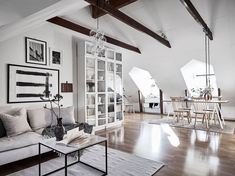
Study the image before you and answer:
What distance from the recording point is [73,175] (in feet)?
7.45

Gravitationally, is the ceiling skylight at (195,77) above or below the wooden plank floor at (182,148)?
above

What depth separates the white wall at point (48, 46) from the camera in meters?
3.20

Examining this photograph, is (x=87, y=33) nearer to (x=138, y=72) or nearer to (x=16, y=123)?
(x=16, y=123)

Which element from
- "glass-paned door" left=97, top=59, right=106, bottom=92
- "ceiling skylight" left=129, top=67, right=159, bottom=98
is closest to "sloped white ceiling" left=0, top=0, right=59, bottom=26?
"glass-paned door" left=97, top=59, right=106, bottom=92

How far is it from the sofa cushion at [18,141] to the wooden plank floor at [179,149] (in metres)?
0.31

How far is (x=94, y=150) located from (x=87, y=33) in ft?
9.45

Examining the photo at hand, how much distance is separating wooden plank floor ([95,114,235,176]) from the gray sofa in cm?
139

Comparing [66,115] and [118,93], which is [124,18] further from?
[66,115]

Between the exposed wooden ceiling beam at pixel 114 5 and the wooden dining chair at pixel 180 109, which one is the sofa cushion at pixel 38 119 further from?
the wooden dining chair at pixel 180 109

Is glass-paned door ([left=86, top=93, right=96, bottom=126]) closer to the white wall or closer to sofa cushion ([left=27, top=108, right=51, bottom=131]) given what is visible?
the white wall

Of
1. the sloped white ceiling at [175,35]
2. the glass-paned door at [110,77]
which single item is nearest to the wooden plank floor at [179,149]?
the glass-paned door at [110,77]

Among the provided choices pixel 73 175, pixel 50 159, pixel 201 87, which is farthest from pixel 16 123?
pixel 201 87

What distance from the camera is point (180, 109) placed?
592 cm

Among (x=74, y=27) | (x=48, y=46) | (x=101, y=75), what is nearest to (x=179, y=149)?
(x=101, y=75)
